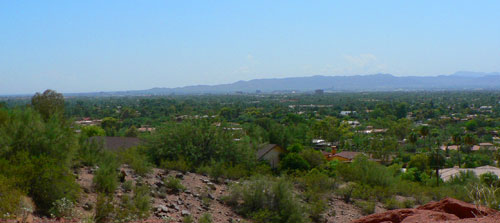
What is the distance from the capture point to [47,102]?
2120 cm

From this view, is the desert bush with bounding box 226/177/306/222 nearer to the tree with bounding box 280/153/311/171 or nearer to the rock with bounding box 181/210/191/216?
the rock with bounding box 181/210/191/216

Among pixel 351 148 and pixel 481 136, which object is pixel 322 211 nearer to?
pixel 351 148

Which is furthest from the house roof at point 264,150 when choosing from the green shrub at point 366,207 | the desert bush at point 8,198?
the desert bush at point 8,198

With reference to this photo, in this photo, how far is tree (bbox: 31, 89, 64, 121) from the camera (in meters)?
19.7

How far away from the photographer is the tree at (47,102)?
1972 centimetres

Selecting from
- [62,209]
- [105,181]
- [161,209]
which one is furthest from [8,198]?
[161,209]

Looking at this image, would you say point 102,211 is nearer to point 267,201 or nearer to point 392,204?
point 267,201

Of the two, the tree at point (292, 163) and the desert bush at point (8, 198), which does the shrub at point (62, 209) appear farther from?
the tree at point (292, 163)

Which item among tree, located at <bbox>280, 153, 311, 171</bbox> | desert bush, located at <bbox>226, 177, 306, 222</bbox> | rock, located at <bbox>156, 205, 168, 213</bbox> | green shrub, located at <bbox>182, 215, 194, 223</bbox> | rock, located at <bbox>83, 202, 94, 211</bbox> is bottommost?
tree, located at <bbox>280, 153, 311, 171</bbox>

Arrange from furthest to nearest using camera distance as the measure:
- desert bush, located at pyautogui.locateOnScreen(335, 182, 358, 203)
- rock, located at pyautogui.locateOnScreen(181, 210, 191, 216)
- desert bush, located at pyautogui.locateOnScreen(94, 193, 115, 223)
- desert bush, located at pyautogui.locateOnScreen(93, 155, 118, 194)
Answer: desert bush, located at pyautogui.locateOnScreen(335, 182, 358, 203), desert bush, located at pyautogui.locateOnScreen(93, 155, 118, 194), rock, located at pyautogui.locateOnScreen(181, 210, 191, 216), desert bush, located at pyautogui.locateOnScreen(94, 193, 115, 223)

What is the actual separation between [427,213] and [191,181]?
9.17m

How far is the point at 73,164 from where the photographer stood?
12750 millimetres

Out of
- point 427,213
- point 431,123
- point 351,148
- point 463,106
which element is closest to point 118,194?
point 427,213

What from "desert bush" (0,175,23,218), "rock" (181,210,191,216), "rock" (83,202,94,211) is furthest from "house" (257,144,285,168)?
"desert bush" (0,175,23,218)
